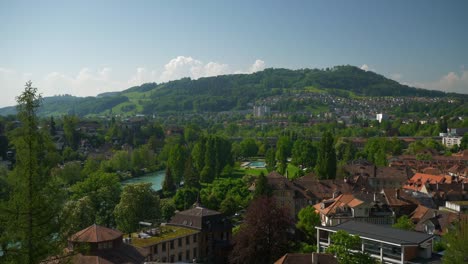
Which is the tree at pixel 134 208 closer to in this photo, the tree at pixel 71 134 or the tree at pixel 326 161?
the tree at pixel 326 161

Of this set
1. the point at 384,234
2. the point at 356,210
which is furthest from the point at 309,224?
the point at 384,234

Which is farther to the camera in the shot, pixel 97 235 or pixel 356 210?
pixel 356 210

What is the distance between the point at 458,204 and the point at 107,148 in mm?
76869

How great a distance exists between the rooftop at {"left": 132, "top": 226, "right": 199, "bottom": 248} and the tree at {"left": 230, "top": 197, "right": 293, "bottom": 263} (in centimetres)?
378

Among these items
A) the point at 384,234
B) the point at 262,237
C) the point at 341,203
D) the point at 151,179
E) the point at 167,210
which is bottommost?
the point at 151,179

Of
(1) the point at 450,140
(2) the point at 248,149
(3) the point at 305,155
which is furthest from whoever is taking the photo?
(1) the point at 450,140

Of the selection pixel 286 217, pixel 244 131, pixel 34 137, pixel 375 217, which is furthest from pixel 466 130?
pixel 34 137

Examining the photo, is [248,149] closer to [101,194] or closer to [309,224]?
[101,194]

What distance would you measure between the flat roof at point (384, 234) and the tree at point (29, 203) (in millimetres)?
21125

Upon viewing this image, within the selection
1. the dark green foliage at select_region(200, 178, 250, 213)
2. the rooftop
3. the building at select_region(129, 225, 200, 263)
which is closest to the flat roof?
the building at select_region(129, 225, 200, 263)

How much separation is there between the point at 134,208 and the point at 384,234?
19.1 metres

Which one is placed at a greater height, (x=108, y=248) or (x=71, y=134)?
(x=71, y=134)

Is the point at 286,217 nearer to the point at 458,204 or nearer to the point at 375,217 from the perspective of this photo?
the point at 375,217

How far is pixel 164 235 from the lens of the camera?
1248 inches
